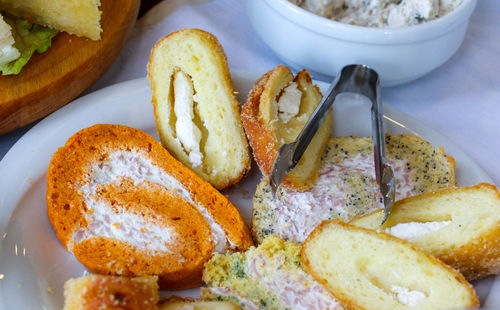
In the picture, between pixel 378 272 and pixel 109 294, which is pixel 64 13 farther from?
pixel 378 272

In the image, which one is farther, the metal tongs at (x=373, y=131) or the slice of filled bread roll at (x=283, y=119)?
the slice of filled bread roll at (x=283, y=119)

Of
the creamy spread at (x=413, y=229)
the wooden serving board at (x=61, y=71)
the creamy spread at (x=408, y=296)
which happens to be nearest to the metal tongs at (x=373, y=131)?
the creamy spread at (x=413, y=229)

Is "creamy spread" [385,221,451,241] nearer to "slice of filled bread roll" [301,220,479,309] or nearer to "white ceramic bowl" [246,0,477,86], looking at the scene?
"slice of filled bread roll" [301,220,479,309]

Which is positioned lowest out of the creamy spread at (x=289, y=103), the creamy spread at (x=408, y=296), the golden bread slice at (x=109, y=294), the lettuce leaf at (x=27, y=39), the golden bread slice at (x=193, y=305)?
the golden bread slice at (x=193, y=305)

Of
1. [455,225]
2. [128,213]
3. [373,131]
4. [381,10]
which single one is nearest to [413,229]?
[455,225]

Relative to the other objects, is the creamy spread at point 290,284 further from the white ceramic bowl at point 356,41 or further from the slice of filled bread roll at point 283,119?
the white ceramic bowl at point 356,41

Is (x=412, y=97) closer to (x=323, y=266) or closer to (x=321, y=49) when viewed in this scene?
(x=321, y=49)

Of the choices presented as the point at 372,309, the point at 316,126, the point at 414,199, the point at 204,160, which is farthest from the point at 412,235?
the point at 204,160
